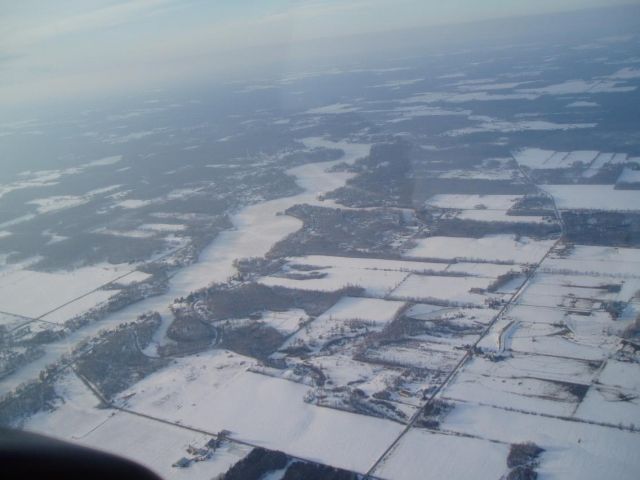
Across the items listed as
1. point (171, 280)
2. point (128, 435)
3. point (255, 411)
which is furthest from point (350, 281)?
point (128, 435)

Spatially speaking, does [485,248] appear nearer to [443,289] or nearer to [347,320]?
[443,289]

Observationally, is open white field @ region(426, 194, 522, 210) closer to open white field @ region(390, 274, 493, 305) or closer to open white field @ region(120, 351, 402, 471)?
open white field @ region(390, 274, 493, 305)

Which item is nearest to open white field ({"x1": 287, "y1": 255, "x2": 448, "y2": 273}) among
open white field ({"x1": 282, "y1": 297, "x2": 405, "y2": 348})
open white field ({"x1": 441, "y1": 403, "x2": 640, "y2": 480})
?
open white field ({"x1": 282, "y1": 297, "x2": 405, "y2": 348})

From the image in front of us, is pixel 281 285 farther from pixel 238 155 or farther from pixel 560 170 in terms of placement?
pixel 238 155

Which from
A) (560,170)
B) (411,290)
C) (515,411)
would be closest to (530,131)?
(560,170)

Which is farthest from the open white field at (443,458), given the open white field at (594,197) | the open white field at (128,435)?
the open white field at (594,197)
